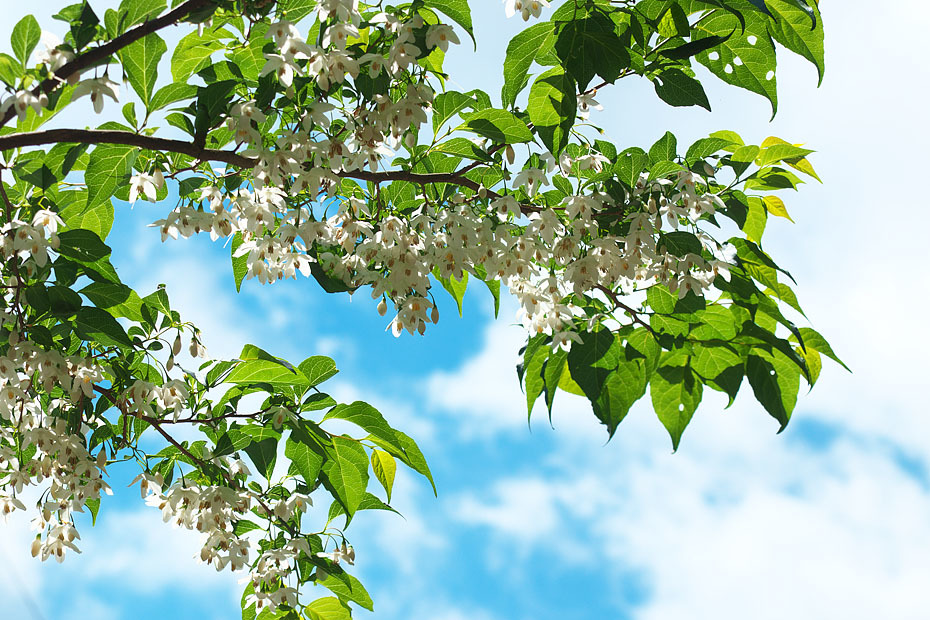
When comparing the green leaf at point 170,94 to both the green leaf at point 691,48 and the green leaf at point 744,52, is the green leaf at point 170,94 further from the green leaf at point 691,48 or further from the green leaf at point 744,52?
the green leaf at point 744,52

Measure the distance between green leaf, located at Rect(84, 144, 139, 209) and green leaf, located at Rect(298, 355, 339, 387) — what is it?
1.94 ft

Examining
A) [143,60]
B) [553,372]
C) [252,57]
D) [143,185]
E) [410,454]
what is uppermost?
[252,57]

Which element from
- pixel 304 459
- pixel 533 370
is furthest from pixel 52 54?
pixel 533 370

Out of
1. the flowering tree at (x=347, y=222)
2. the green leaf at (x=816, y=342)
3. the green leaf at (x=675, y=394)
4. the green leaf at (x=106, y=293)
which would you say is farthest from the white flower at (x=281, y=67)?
the green leaf at (x=816, y=342)

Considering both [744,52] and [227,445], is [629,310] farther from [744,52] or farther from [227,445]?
[227,445]

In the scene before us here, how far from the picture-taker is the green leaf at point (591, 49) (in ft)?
4.75

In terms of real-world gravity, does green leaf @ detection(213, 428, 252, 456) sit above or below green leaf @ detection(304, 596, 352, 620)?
above

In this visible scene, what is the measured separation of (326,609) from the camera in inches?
85.4

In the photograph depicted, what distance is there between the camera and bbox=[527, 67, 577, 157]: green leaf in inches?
60.0

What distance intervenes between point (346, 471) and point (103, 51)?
1.10 meters

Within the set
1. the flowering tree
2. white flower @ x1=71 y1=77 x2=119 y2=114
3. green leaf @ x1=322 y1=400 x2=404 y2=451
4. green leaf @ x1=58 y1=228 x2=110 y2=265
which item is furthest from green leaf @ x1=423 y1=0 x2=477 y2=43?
green leaf @ x1=322 y1=400 x2=404 y2=451

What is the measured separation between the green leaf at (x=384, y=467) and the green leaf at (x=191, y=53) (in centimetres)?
103

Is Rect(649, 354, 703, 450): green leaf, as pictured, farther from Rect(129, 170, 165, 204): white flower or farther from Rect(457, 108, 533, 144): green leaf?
Rect(129, 170, 165, 204): white flower

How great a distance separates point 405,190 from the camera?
1895 mm
